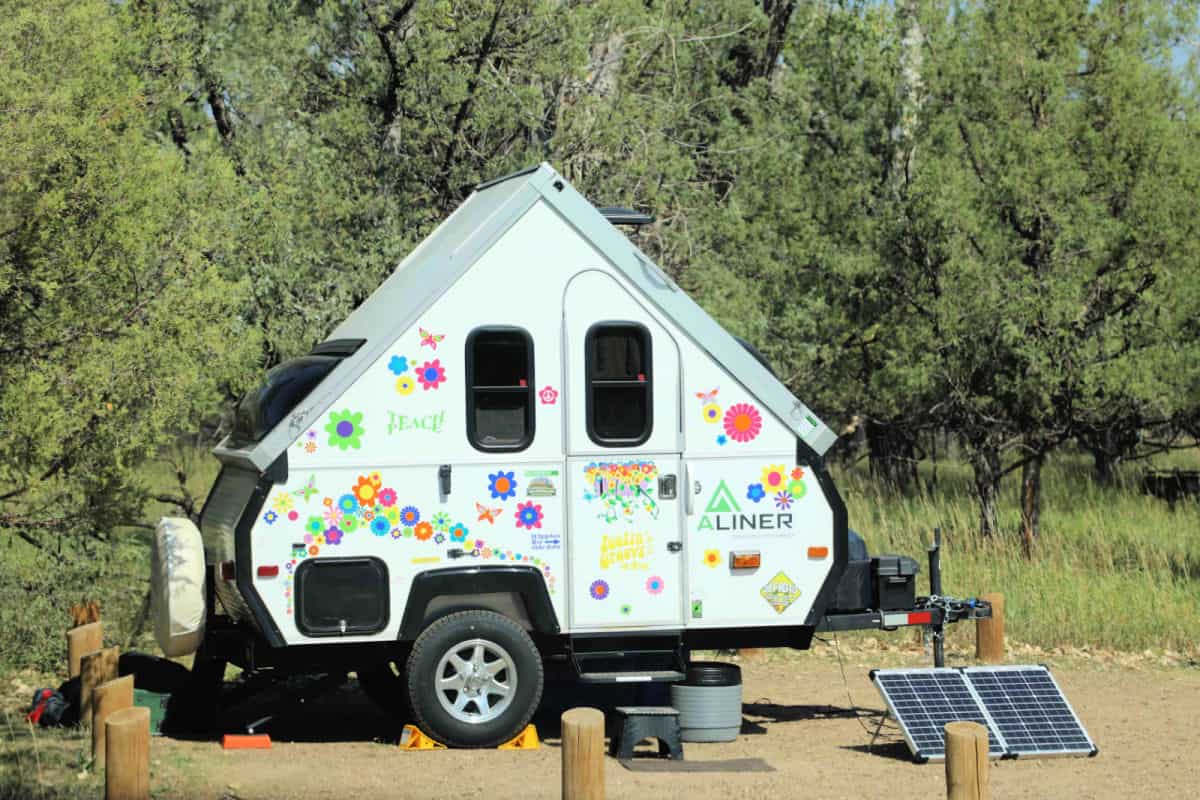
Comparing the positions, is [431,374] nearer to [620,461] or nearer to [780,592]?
[620,461]

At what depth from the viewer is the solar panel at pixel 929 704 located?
908cm

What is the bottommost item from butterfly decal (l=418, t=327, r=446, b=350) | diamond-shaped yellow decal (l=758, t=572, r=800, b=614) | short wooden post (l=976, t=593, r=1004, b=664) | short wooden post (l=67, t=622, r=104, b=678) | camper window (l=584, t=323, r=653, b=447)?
short wooden post (l=976, t=593, r=1004, b=664)

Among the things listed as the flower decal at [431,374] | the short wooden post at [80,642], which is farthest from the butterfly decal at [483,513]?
the short wooden post at [80,642]

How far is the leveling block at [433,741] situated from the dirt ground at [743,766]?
0.11 meters

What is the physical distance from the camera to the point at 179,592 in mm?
9062

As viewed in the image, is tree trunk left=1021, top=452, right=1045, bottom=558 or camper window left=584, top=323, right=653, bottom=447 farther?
tree trunk left=1021, top=452, right=1045, bottom=558

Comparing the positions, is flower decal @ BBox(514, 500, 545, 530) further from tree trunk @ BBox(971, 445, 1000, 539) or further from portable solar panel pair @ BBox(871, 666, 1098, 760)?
tree trunk @ BBox(971, 445, 1000, 539)

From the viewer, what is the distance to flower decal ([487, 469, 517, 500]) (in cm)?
927

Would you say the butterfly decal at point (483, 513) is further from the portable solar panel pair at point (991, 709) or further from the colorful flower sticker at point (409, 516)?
the portable solar panel pair at point (991, 709)

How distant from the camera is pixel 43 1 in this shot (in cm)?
975

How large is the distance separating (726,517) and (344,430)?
91.3 inches

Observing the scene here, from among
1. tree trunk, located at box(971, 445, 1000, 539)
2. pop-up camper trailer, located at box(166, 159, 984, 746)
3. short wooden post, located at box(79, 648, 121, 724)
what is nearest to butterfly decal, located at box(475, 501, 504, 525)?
pop-up camper trailer, located at box(166, 159, 984, 746)

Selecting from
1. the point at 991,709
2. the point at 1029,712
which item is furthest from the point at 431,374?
the point at 1029,712

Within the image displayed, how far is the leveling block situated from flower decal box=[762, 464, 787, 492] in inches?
79.5
